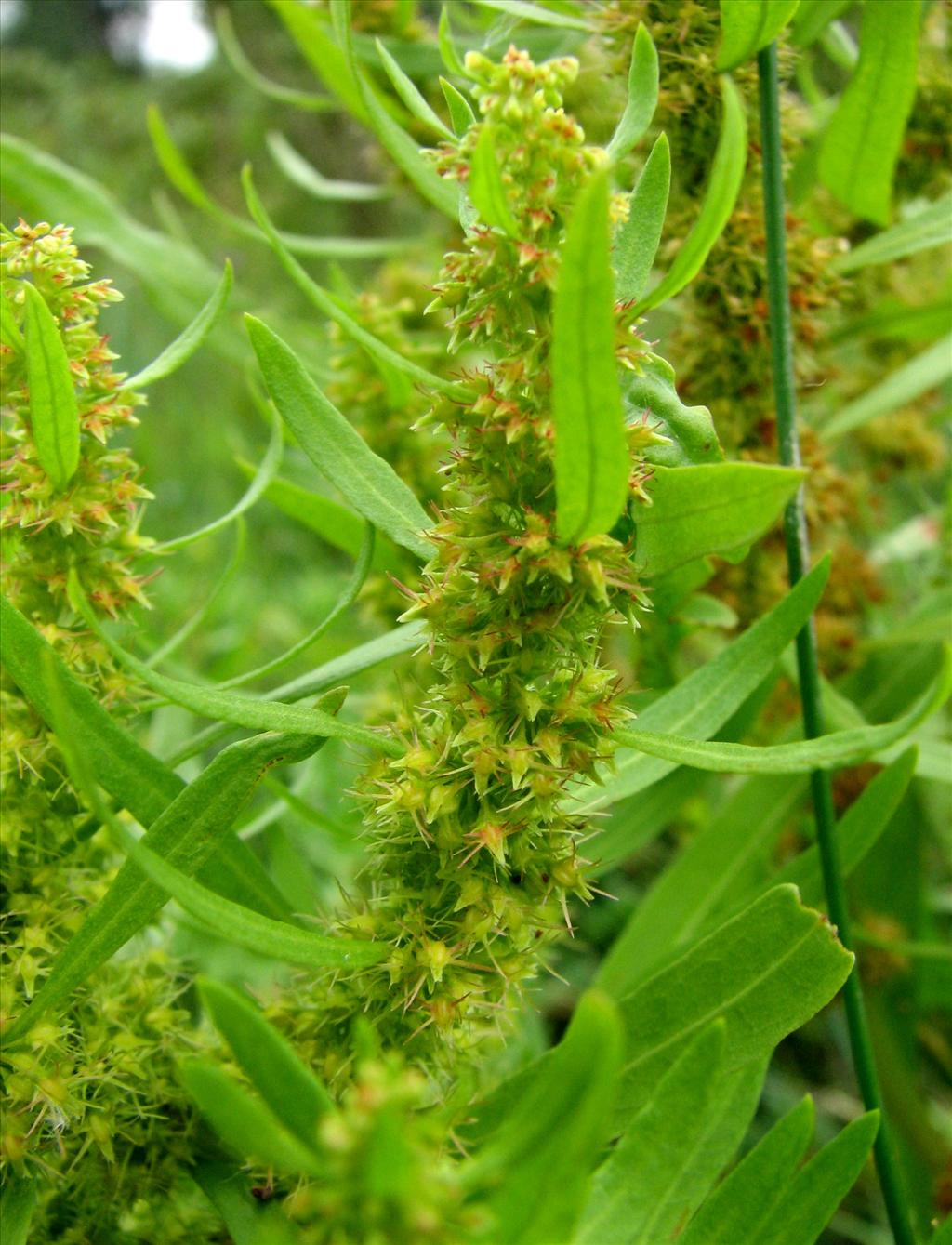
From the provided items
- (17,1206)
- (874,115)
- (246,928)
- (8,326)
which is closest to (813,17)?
(874,115)

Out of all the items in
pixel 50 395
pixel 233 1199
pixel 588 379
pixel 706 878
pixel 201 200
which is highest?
pixel 201 200

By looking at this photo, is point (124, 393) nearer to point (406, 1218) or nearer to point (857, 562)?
point (406, 1218)

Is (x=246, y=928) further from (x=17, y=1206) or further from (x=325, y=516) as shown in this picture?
(x=325, y=516)

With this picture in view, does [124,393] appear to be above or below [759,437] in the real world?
above

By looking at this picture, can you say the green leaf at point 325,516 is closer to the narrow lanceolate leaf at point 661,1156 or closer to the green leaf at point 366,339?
the green leaf at point 366,339

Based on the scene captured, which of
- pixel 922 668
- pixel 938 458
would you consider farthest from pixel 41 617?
pixel 938 458

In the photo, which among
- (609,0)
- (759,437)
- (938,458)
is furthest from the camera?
(938,458)

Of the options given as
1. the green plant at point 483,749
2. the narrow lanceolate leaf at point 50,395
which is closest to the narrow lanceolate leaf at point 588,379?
the green plant at point 483,749
